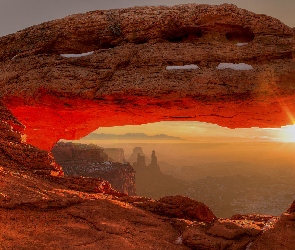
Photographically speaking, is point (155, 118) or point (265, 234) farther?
point (155, 118)

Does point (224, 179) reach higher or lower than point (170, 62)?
lower

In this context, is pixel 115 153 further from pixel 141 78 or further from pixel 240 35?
pixel 240 35

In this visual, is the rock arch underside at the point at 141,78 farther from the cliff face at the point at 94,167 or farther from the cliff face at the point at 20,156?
the cliff face at the point at 94,167

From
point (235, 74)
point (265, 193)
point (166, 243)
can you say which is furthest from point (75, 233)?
point (265, 193)

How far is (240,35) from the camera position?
14.5 m

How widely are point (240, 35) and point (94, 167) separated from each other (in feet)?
139

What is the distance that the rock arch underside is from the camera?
1108cm

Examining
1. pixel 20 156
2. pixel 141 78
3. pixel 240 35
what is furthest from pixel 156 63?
pixel 20 156

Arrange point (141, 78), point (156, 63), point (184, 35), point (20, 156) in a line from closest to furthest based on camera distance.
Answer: point (20, 156) < point (141, 78) < point (156, 63) < point (184, 35)

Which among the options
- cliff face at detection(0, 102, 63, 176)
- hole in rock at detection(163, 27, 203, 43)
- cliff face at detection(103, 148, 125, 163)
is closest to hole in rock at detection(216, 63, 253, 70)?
hole in rock at detection(163, 27, 203, 43)

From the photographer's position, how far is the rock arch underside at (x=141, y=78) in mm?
11078

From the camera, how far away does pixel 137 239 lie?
709 centimetres

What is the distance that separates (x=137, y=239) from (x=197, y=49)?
1080 cm

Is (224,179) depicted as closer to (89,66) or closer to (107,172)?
(107,172)
